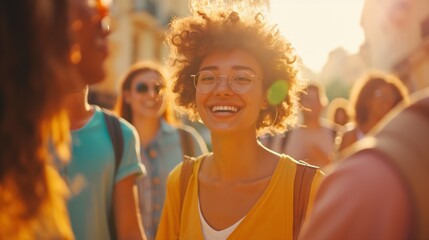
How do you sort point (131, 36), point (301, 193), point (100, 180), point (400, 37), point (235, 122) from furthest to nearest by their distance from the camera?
point (400, 37) → point (131, 36) → point (235, 122) → point (100, 180) → point (301, 193)

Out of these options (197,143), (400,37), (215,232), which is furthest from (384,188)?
(400,37)

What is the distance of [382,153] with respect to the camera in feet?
4.33

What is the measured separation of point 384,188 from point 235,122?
108 inches

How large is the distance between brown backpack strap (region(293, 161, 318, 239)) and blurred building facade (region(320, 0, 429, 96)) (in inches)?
1152

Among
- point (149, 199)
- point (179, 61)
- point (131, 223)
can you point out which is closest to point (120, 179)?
point (131, 223)

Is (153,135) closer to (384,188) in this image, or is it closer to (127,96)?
(127,96)

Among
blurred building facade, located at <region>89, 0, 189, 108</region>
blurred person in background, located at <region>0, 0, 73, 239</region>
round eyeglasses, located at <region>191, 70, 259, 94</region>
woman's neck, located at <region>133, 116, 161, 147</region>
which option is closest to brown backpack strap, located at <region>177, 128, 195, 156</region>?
woman's neck, located at <region>133, 116, 161, 147</region>

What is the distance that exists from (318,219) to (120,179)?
259 cm

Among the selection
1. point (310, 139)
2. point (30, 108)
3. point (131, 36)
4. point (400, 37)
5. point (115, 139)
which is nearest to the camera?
point (30, 108)

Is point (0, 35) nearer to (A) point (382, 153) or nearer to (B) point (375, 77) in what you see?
(A) point (382, 153)

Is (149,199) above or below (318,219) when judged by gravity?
above

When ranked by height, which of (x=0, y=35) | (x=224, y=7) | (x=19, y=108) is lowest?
(x=19, y=108)

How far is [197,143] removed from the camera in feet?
21.9

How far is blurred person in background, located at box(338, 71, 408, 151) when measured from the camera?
7082 mm
